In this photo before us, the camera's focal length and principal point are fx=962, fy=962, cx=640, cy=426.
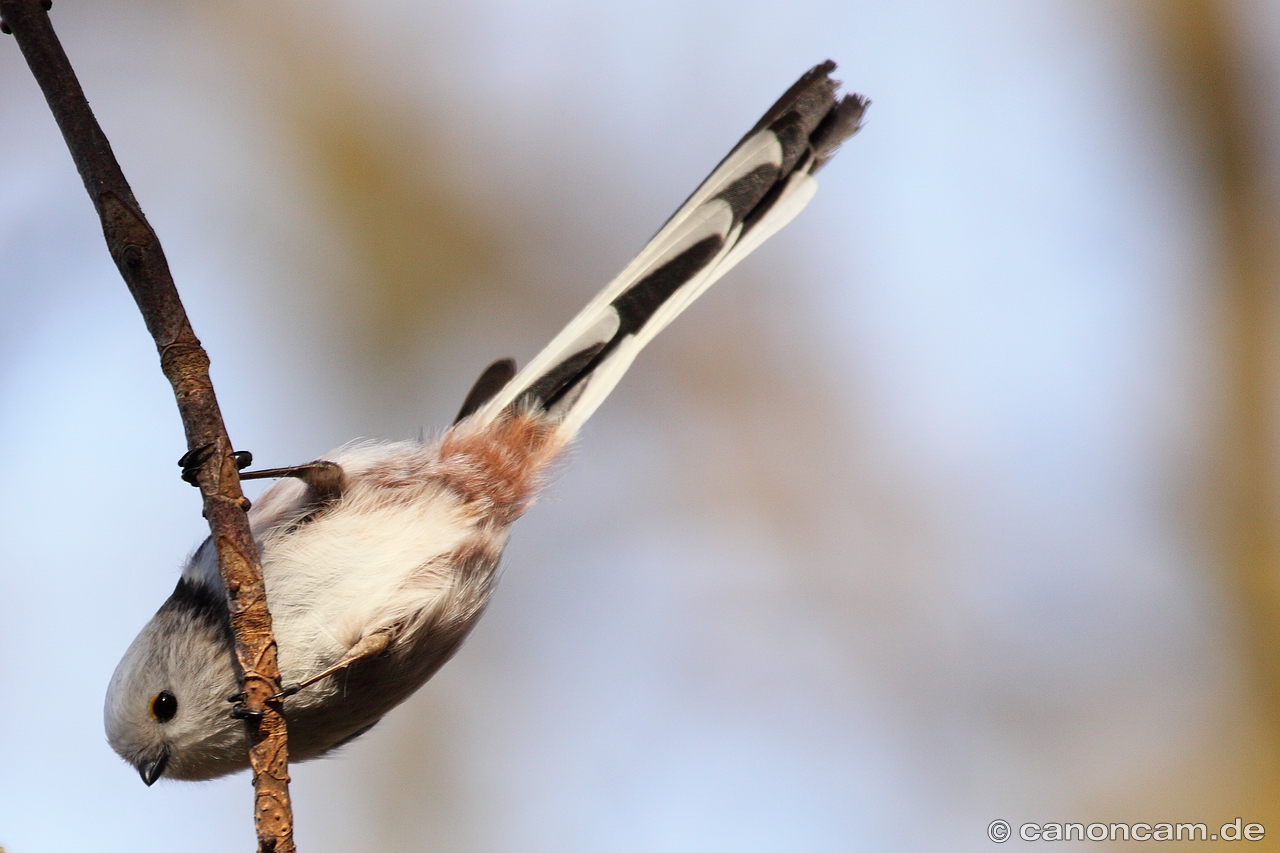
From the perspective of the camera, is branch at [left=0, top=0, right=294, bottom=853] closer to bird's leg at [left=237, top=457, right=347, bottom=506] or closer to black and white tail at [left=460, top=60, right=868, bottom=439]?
bird's leg at [left=237, top=457, right=347, bottom=506]

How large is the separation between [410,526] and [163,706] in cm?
51

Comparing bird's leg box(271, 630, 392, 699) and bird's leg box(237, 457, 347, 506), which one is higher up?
bird's leg box(237, 457, 347, 506)

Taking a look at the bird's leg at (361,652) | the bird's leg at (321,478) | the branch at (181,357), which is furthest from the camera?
the bird's leg at (321,478)

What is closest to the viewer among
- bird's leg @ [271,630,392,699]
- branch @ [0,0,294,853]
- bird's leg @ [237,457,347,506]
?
branch @ [0,0,294,853]

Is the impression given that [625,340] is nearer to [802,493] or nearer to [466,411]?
[466,411]

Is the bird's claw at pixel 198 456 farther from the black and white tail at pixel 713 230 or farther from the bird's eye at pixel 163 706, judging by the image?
the black and white tail at pixel 713 230

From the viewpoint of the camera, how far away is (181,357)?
4.15 ft

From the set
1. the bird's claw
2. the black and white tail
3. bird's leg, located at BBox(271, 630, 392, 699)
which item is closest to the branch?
the bird's claw

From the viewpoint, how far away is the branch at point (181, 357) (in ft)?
4.09

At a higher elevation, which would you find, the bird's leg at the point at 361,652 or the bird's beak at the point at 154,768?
the bird's leg at the point at 361,652

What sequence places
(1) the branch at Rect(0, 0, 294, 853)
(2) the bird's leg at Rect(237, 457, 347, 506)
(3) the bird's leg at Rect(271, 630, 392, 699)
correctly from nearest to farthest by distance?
(1) the branch at Rect(0, 0, 294, 853) < (3) the bird's leg at Rect(271, 630, 392, 699) < (2) the bird's leg at Rect(237, 457, 347, 506)

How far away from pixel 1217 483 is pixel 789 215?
10.1 ft

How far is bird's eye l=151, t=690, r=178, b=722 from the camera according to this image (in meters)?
1.63

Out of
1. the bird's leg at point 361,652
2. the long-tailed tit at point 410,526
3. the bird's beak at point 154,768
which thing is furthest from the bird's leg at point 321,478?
the bird's beak at point 154,768
